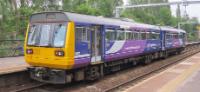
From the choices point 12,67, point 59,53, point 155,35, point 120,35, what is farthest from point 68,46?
point 155,35

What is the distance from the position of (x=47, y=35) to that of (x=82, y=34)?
4.22 ft

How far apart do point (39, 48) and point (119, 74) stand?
19.3 ft

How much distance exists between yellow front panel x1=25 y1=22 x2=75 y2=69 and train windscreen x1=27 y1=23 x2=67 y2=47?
182mm

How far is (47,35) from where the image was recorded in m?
13.4

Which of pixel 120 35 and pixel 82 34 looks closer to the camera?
pixel 82 34

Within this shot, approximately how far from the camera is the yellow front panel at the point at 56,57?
41.7ft

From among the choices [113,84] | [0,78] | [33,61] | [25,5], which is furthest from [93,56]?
[25,5]

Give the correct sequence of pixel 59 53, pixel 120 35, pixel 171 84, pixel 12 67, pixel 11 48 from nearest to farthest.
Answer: pixel 59 53 < pixel 171 84 < pixel 12 67 < pixel 120 35 < pixel 11 48

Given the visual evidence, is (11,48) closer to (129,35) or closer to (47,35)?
(129,35)

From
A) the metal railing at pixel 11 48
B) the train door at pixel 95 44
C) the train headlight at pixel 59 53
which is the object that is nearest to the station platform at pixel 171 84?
the train door at pixel 95 44

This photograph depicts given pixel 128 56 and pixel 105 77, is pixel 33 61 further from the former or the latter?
pixel 128 56

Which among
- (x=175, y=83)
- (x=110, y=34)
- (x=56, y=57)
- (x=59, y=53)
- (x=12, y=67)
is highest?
(x=110, y=34)

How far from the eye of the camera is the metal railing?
87.2ft

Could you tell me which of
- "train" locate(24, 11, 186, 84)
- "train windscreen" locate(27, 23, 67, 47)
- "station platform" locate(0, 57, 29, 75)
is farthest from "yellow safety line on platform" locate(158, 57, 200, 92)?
"station platform" locate(0, 57, 29, 75)
